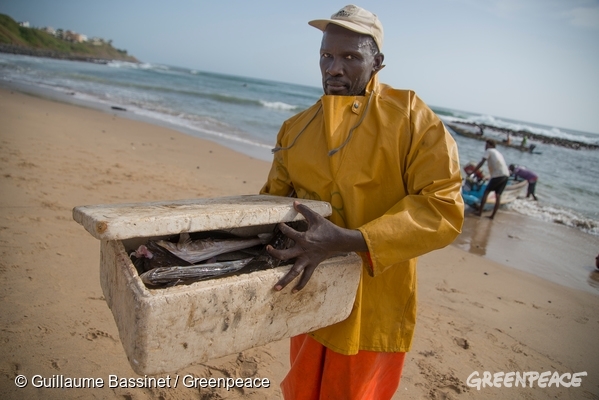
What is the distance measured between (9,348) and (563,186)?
14643 mm

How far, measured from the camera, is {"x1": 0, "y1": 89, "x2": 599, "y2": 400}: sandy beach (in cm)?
245

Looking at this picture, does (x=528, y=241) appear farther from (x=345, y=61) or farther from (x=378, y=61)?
(x=345, y=61)

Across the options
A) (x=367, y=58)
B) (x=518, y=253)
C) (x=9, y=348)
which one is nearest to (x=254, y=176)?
(x=518, y=253)

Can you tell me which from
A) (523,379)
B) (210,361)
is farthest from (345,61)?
(523,379)

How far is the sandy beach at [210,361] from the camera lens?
8.05 feet

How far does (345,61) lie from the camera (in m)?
1.57

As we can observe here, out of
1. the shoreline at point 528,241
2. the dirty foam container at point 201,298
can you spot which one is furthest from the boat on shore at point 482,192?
the dirty foam container at point 201,298

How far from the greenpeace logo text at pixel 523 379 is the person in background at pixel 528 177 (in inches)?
297

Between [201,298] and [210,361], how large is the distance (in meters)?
1.83

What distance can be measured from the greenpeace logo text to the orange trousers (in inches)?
61.5

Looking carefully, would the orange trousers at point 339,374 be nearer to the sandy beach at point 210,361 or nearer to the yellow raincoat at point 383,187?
the yellow raincoat at point 383,187

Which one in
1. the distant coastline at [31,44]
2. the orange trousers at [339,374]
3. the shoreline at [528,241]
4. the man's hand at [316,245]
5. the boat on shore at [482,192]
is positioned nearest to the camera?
the man's hand at [316,245]

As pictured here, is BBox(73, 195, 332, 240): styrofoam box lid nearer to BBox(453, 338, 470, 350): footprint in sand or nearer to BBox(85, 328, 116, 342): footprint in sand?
BBox(85, 328, 116, 342): footprint in sand

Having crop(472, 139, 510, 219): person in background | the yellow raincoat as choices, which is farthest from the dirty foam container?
crop(472, 139, 510, 219): person in background
